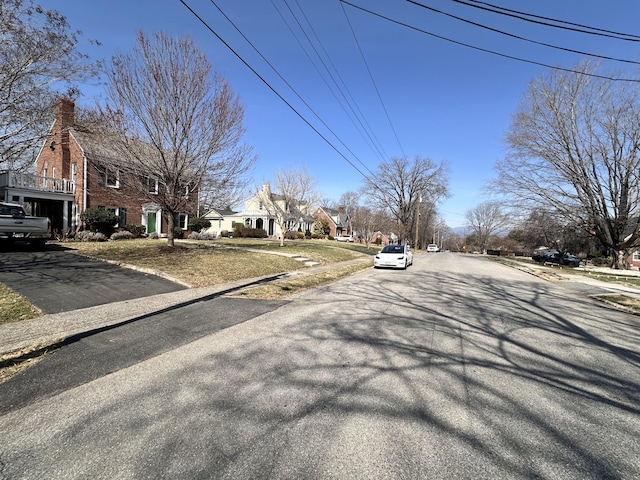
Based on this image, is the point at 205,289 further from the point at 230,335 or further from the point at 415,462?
the point at 415,462

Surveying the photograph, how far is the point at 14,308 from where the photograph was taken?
623 cm

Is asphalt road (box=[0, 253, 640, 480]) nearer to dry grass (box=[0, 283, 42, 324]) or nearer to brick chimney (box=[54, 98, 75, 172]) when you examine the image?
dry grass (box=[0, 283, 42, 324])

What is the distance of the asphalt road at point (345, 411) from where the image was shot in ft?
7.83

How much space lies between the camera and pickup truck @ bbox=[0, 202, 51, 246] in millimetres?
12195

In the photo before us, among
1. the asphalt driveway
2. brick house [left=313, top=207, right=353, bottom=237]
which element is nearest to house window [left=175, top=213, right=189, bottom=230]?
the asphalt driveway

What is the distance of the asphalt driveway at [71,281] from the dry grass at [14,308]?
0.15 m

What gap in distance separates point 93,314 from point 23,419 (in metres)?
3.78

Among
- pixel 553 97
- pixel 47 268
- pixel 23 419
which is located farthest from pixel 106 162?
pixel 553 97

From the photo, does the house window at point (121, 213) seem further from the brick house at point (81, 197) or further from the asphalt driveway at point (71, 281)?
the asphalt driveway at point (71, 281)

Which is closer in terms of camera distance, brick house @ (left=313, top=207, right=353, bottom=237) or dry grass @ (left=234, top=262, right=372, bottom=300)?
dry grass @ (left=234, top=262, right=372, bottom=300)

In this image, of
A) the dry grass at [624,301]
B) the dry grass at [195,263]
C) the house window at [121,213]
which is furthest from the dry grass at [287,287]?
the house window at [121,213]

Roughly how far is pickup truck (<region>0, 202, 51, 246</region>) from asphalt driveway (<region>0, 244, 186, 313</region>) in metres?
0.83

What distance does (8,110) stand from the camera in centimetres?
1070

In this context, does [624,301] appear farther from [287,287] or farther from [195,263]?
[195,263]
